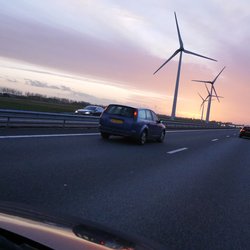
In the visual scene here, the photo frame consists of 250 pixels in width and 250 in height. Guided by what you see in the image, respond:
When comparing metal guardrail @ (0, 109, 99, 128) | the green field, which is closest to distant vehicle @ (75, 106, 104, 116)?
the green field

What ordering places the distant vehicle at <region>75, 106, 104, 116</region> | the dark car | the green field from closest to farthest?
the dark car < the green field < the distant vehicle at <region>75, 106, 104, 116</region>

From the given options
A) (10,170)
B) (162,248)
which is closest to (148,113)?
(10,170)

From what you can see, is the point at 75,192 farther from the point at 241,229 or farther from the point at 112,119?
the point at 112,119

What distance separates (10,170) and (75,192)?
1.90 m

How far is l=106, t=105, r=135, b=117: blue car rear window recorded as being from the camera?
18312 mm

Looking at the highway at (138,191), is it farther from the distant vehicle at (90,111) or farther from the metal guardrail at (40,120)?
the distant vehicle at (90,111)

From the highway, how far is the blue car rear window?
4335 mm

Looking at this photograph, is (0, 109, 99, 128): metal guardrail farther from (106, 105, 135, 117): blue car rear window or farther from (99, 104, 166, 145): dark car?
(106, 105, 135, 117): blue car rear window

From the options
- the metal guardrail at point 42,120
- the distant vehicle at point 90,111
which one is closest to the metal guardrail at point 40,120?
the metal guardrail at point 42,120

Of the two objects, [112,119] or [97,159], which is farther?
[112,119]

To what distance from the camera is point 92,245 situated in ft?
7.57

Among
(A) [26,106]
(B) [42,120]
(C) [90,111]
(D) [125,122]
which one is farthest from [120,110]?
(A) [26,106]

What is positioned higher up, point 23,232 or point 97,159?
point 23,232

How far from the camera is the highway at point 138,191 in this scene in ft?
19.4
